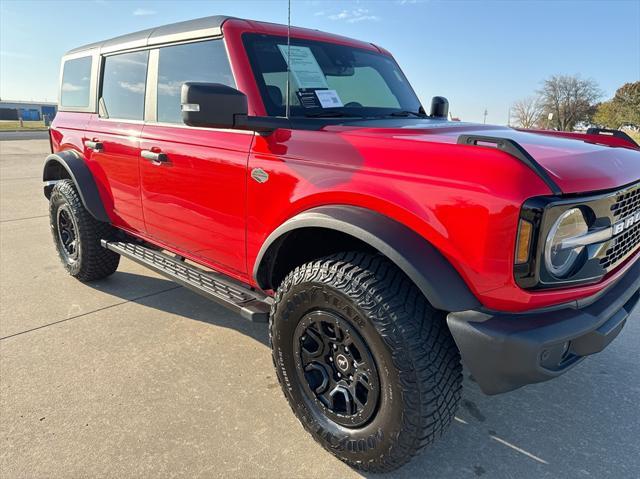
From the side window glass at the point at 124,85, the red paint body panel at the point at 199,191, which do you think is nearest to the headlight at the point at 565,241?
the red paint body panel at the point at 199,191

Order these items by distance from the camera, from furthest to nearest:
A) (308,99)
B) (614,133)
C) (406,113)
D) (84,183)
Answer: (84,183) < (406,113) < (614,133) < (308,99)

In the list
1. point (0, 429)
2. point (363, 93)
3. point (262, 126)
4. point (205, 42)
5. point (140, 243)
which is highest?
point (205, 42)

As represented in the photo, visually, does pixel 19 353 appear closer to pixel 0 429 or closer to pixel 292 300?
pixel 0 429

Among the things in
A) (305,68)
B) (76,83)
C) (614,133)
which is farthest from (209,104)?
(76,83)

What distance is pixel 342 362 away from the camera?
2.02 metres

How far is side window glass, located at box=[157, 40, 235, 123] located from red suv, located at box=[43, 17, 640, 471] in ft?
0.04

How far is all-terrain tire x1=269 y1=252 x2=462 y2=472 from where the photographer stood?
1.75 metres

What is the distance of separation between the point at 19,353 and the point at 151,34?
7.56ft

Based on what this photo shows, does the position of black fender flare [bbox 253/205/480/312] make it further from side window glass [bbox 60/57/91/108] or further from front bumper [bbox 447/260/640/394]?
side window glass [bbox 60/57/91/108]

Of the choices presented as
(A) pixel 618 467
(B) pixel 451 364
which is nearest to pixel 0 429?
(B) pixel 451 364

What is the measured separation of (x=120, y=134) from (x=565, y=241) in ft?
9.75

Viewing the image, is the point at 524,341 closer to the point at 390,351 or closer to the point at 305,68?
the point at 390,351

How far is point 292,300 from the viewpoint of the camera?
2.12 metres

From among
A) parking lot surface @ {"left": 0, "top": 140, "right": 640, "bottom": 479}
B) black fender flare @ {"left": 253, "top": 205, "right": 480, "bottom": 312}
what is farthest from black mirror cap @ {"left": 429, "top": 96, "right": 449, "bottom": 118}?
black fender flare @ {"left": 253, "top": 205, "right": 480, "bottom": 312}
